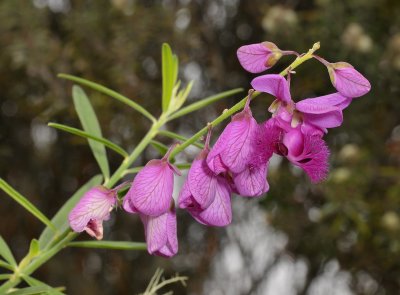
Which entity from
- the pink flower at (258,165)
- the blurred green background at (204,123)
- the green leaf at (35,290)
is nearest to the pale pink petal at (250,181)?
the pink flower at (258,165)

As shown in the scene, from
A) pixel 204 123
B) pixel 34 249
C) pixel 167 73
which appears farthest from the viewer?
pixel 204 123

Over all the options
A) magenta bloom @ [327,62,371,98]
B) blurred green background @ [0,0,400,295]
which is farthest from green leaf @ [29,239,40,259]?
blurred green background @ [0,0,400,295]

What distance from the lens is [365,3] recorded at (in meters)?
1.49

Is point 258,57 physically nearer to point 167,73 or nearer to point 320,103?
point 320,103

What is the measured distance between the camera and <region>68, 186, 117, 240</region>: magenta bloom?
0.45 metres

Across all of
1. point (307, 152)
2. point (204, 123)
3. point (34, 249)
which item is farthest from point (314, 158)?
point (204, 123)

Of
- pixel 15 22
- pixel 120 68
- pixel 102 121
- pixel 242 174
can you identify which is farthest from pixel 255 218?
pixel 242 174

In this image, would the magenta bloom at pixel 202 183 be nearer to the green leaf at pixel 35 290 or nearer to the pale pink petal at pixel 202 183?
the pale pink petal at pixel 202 183

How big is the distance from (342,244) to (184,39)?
0.67m

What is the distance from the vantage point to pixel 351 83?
414 mm

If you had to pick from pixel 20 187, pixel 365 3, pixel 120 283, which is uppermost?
pixel 365 3

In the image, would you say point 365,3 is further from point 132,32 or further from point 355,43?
point 132,32

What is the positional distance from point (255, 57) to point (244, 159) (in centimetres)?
6

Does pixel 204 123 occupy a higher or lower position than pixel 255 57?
lower
